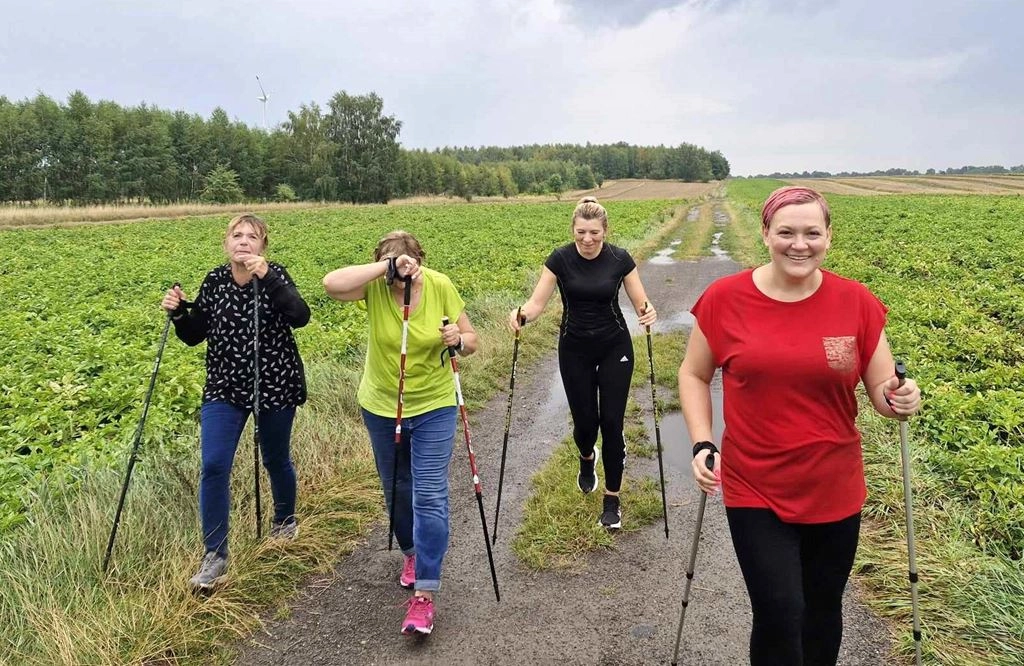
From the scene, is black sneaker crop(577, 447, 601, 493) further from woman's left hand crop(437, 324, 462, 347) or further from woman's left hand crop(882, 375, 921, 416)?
woman's left hand crop(882, 375, 921, 416)

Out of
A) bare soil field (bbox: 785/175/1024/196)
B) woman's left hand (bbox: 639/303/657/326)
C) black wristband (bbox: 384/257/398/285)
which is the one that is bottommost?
woman's left hand (bbox: 639/303/657/326)

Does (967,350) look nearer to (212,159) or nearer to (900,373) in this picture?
(900,373)

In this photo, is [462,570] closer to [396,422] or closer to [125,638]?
[396,422]

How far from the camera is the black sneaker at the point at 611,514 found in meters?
5.16

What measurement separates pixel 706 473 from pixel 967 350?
8.13m

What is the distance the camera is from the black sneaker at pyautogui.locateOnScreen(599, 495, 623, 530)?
5.16 meters

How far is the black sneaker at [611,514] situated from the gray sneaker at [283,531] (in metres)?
2.48

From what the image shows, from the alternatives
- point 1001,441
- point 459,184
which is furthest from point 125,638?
point 459,184

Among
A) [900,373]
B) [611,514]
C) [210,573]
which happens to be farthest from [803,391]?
[210,573]

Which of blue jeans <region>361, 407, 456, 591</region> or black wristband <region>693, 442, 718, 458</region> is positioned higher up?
black wristband <region>693, 442, 718, 458</region>

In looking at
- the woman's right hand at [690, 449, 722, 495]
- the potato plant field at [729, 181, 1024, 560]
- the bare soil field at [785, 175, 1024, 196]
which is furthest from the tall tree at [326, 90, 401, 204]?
the woman's right hand at [690, 449, 722, 495]

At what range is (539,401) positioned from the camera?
28.2ft

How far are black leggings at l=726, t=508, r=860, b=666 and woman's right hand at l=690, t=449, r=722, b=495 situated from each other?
0.14 metres

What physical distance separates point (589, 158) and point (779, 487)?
179 meters
